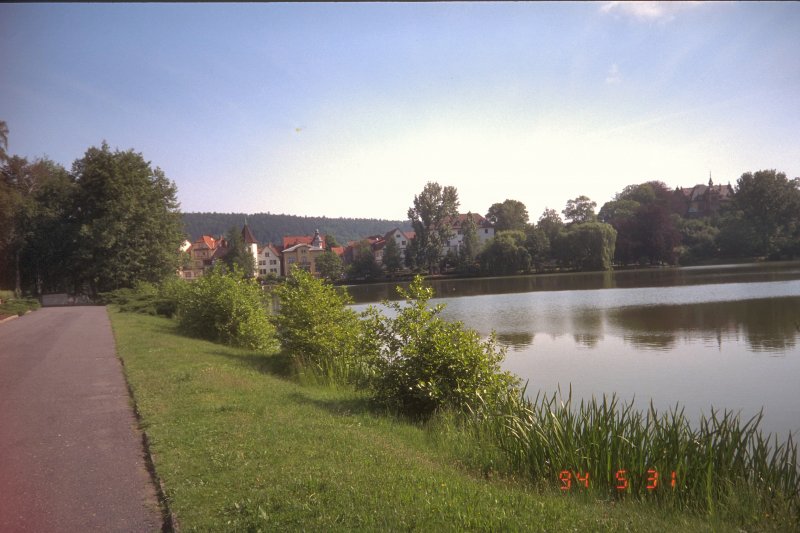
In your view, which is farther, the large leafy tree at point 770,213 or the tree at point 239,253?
the tree at point 239,253

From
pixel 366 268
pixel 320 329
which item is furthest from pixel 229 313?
pixel 366 268

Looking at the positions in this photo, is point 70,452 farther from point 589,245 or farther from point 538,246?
point 538,246

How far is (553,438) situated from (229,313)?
13.6 m

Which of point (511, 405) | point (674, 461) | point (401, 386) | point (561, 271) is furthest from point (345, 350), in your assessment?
point (561, 271)

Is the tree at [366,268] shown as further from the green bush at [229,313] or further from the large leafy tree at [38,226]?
the green bush at [229,313]

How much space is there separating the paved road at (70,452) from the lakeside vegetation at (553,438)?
3.33 metres

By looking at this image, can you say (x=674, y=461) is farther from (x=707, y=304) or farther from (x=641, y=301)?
(x=641, y=301)

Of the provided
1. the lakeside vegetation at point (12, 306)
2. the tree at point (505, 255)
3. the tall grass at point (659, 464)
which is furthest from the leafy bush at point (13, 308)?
the tree at point (505, 255)

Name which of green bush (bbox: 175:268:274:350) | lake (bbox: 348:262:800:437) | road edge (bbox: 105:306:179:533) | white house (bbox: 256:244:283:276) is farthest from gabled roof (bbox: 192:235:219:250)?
road edge (bbox: 105:306:179:533)

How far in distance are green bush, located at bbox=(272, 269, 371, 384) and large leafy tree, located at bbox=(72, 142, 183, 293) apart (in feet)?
94.1

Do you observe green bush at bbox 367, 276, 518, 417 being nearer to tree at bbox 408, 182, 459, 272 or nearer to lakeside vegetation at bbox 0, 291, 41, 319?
lakeside vegetation at bbox 0, 291, 41, 319

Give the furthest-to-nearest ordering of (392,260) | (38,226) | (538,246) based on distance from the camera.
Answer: (392,260) < (538,246) < (38,226)

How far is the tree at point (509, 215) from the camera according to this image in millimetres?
94500

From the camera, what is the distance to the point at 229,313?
18000 millimetres
